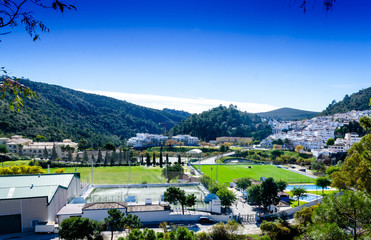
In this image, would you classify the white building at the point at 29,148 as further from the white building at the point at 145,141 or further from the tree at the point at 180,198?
the tree at the point at 180,198

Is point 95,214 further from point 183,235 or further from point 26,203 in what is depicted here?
point 183,235

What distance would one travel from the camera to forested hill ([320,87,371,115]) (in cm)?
10206

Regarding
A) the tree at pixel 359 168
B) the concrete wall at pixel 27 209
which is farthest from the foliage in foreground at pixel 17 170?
the tree at pixel 359 168

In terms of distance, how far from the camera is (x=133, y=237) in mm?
10789

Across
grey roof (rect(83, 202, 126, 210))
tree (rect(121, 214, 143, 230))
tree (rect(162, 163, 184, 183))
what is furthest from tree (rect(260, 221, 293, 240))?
tree (rect(162, 163, 184, 183))

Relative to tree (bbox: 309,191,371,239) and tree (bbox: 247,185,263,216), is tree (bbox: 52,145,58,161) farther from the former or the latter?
tree (bbox: 309,191,371,239)

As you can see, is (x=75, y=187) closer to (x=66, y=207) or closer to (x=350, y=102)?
(x=66, y=207)

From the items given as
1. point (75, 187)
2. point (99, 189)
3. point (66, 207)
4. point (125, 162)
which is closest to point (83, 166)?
point (125, 162)

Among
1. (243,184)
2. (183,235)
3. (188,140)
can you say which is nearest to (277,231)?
(183,235)

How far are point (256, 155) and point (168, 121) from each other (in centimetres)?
8081

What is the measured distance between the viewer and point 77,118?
79438 millimetres

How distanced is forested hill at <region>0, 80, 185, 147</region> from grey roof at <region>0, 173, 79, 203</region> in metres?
18.6

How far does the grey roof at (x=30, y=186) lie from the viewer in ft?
51.9

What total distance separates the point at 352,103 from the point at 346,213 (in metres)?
117
